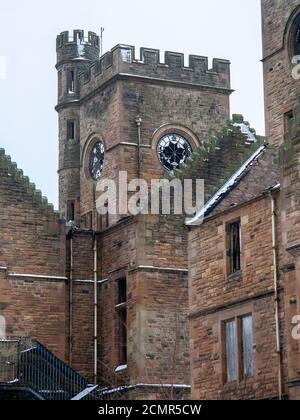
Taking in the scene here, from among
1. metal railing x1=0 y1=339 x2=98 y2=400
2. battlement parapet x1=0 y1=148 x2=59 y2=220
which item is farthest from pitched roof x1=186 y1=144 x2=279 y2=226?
battlement parapet x1=0 y1=148 x2=59 y2=220

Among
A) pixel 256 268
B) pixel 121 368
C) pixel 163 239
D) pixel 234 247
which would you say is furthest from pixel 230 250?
pixel 121 368

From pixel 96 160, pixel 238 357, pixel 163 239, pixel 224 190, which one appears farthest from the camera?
pixel 96 160

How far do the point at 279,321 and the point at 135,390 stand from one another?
10.0 metres

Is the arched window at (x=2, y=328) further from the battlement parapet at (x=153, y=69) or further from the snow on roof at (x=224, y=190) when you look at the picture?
the battlement parapet at (x=153, y=69)

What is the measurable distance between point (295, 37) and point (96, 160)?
667 inches

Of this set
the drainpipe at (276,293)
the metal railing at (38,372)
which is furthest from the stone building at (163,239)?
the metal railing at (38,372)

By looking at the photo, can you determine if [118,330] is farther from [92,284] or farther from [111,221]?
[111,221]

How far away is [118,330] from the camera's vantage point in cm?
4475

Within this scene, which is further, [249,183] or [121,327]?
[121,327]

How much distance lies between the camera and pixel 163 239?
44.1m

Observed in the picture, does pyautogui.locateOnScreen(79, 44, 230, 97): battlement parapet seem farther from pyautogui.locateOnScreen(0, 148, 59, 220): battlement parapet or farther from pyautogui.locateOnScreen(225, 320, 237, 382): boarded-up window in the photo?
pyautogui.locateOnScreen(225, 320, 237, 382): boarded-up window

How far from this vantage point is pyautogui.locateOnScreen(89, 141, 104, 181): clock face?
2163 inches

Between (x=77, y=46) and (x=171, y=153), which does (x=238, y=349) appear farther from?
(x=77, y=46)
